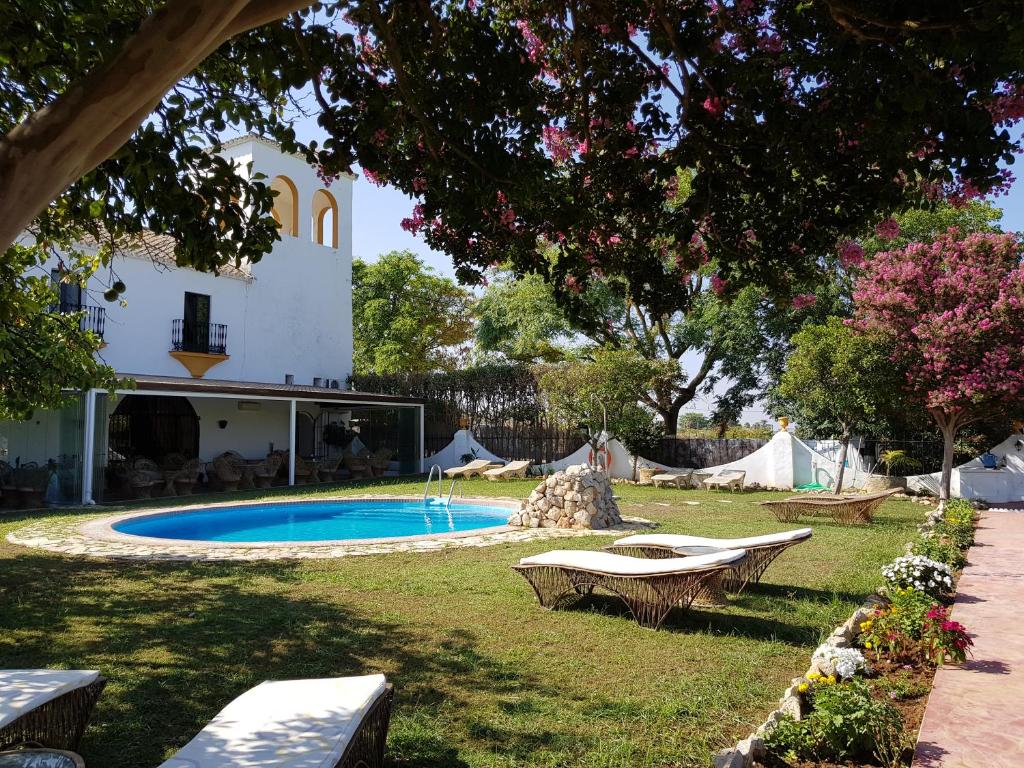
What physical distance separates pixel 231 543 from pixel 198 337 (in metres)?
12.5

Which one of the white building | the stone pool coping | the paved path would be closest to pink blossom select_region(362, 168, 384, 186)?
the paved path

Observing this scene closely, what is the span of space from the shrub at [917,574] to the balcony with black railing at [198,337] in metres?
18.8

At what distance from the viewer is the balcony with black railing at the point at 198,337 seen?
20094mm

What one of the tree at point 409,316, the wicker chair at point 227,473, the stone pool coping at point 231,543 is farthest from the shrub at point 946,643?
the tree at point 409,316

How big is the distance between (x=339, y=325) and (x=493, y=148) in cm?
2262

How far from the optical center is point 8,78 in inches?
203

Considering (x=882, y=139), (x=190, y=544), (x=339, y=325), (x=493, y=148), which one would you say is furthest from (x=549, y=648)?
(x=339, y=325)

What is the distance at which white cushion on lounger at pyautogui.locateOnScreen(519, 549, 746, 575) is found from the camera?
5504 millimetres

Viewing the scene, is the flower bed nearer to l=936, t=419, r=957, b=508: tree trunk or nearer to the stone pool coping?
the stone pool coping

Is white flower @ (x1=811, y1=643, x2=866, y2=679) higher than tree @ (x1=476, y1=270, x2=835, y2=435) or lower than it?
lower

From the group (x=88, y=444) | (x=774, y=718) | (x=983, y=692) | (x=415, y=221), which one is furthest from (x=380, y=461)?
(x=774, y=718)

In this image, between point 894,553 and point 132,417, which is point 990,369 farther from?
point 132,417

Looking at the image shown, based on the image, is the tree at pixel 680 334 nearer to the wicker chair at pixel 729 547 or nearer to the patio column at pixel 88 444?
the patio column at pixel 88 444

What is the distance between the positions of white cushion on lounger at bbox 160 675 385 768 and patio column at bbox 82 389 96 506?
43.2 feet
